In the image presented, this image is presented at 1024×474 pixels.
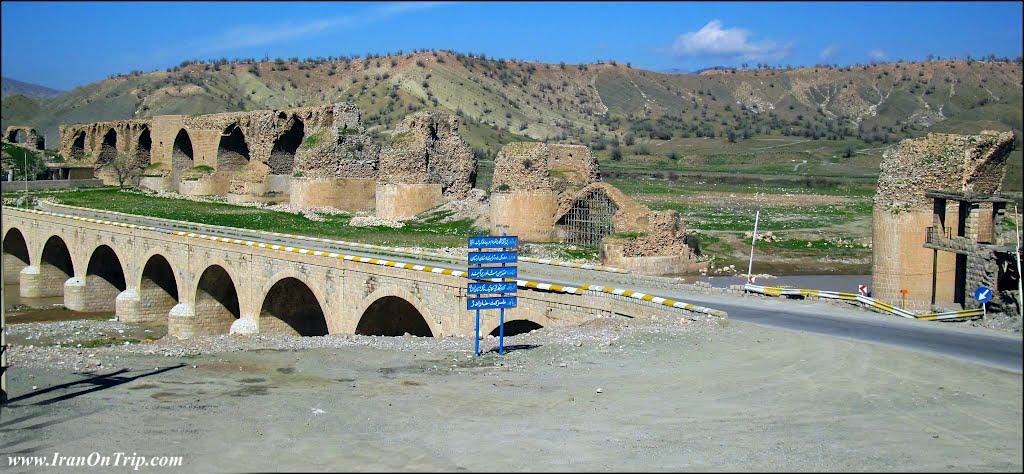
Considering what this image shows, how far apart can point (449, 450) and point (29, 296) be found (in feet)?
130

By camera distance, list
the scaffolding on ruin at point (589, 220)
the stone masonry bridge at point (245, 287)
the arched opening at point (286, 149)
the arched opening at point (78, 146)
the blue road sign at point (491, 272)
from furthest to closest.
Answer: the arched opening at point (78, 146) → the arched opening at point (286, 149) → the scaffolding on ruin at point (589, 220) → the stone masonry bridge at point (245, 287) → the blue road sign at point (491, 272)

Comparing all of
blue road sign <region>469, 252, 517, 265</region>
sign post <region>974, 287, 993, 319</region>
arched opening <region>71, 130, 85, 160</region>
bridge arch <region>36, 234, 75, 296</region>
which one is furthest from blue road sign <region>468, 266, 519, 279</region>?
arched opening <region>71, 130, 85, 160</region>

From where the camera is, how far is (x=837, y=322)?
16906mm

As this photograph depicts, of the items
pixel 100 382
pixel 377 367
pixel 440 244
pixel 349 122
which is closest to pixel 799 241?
pixel 440 244

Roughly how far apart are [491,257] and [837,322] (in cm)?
585

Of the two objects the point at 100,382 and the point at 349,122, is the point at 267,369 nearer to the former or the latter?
the point at 100,382

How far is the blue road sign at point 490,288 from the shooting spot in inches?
632

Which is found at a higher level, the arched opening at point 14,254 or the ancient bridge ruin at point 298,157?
the ancient bridge ruin at point 298,157

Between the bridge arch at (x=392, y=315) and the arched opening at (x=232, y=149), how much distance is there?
3553 centimetres

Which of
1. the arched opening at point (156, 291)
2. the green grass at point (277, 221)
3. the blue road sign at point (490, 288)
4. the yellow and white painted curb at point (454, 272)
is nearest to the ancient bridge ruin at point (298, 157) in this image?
the green grass at point (277, 221)

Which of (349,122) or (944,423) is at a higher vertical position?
(349,122)

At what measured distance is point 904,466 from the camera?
830 cm

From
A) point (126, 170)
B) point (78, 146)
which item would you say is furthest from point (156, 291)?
point (78, 146)

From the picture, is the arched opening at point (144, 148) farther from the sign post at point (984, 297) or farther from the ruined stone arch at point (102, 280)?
the sign post at point (984, 297)
